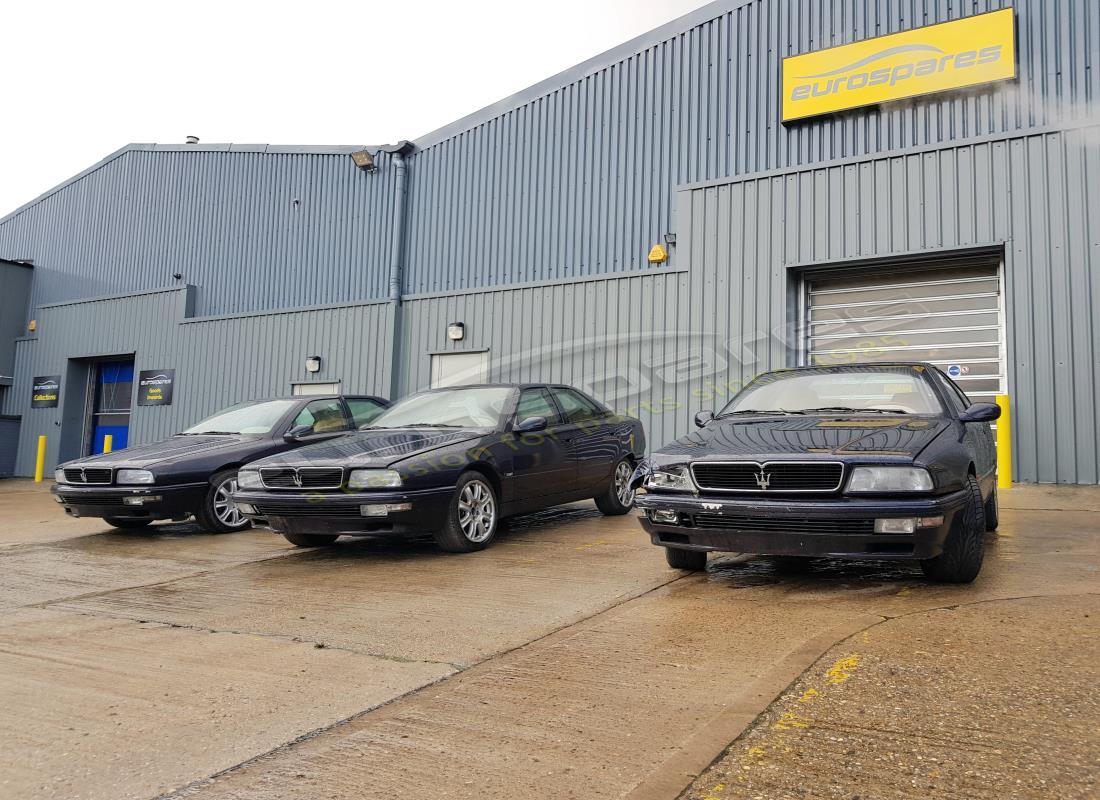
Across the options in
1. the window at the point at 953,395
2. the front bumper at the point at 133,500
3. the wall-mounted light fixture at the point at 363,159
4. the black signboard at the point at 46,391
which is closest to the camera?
the window at the point at 953,395

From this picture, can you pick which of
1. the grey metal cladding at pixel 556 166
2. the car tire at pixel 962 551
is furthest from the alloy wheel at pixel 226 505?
the grey metal cladding at pixel 556 166

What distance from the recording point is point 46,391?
1978 cm

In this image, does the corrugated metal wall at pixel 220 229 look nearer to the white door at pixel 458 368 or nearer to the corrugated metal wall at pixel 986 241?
the white door at pixel 458 368

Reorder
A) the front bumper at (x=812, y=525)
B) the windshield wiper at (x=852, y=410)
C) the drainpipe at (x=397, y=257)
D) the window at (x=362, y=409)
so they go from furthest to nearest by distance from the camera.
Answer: the drainpipe at (x=397, y=257)
the window at (x=362, y=409)
the windshield wiper at (x=852, y=410)
the front bumper at (x=812, y=525)

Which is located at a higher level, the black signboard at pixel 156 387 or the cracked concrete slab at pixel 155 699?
the black signboard at pixel 156 387

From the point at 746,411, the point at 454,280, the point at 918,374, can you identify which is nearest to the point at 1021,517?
the point at 918,374

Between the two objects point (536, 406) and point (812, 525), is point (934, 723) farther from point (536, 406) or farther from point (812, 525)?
point (536, 406)

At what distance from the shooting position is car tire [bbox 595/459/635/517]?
804 centimetres

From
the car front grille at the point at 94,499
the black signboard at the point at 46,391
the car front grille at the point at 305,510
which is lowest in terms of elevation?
the car front grille at the point at 94,499

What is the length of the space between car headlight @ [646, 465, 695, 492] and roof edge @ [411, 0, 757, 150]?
10.1 meters

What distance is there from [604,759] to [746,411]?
143 inches

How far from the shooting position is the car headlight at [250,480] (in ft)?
20.4

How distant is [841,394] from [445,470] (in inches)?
112

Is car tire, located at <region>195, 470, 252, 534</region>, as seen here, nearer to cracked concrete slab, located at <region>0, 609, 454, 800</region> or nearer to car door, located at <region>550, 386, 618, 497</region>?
car door, located at <region>550, 386, 618, 497</region>
